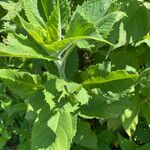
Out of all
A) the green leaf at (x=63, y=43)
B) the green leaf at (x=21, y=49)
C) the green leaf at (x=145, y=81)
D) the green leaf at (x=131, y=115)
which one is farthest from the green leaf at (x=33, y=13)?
the green leaf at (x=131, y=115)

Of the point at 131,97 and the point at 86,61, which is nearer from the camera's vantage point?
the point at 131,97

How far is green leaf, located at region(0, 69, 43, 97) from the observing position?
212 cm

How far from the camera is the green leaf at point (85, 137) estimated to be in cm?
258

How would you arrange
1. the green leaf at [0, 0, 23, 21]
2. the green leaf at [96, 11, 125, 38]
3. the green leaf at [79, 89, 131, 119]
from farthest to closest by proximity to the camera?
the green leaf at [0, 0, 23, 21], the green leaf at [79, 89, 131, 119], the green leaf at [96, 11, 125, 38]

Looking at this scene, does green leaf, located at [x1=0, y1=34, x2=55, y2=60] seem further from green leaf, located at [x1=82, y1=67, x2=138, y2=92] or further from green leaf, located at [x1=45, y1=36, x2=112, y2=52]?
green leaf, located at [x1=82, y1=67, x2=138, y2=92]

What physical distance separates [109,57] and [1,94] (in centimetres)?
75

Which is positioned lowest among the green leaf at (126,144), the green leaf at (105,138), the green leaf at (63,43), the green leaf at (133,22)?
the green leaf at (105,138)

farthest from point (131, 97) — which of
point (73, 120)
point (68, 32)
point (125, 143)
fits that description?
point (68, 32)

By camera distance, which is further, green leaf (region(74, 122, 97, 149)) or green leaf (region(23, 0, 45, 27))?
green leaf (region(74, 122, 97, 149))

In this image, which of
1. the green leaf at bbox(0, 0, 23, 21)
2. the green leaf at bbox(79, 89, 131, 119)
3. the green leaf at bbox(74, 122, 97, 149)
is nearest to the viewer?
the green leaf at bbox(79, 89, 131, 119)

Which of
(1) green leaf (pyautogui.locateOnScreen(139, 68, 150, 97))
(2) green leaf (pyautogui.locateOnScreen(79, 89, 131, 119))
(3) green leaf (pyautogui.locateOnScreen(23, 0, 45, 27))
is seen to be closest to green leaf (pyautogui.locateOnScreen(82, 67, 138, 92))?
(2) green leaf (pyautogui.locateOnScreen(79, 89, 131, 119))

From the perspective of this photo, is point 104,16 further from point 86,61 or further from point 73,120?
point 86,61

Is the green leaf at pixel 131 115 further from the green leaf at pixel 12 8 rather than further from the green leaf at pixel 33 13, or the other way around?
the green leaf at pixel 12 8

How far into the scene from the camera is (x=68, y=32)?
1.97 m
